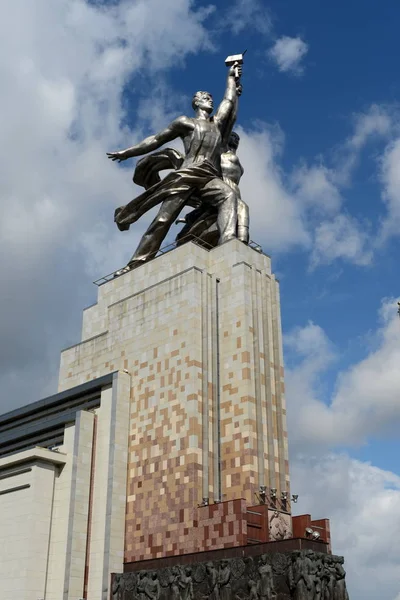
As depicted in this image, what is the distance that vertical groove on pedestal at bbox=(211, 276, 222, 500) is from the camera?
90.4 ft

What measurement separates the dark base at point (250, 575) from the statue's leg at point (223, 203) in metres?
13.9

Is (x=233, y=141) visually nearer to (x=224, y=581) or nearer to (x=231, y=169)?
(x=231, y=169)

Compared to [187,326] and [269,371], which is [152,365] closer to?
[187,326]

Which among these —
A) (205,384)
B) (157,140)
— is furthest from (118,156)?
(205,384)

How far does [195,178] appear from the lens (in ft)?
113

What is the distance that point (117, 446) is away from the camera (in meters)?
29.3

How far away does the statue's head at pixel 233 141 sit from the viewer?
3812 centimetres

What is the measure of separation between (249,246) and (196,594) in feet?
47.3

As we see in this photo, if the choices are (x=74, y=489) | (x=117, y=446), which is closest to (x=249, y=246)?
(x=117, y=446)

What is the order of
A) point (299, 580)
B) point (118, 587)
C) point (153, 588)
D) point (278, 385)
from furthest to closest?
point (278, 385), point (118, 587), point (153, 588), point (299, 580)

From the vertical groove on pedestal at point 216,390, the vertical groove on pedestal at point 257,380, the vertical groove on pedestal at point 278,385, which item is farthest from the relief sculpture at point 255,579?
the vertical groove on pedestal at point 278,385

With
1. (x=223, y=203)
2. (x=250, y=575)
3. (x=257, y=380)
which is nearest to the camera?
(x=250, y=575)

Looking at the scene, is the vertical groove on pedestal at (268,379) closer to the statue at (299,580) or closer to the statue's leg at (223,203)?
the statue's leg at (223,203)

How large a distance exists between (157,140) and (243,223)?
628 cm
